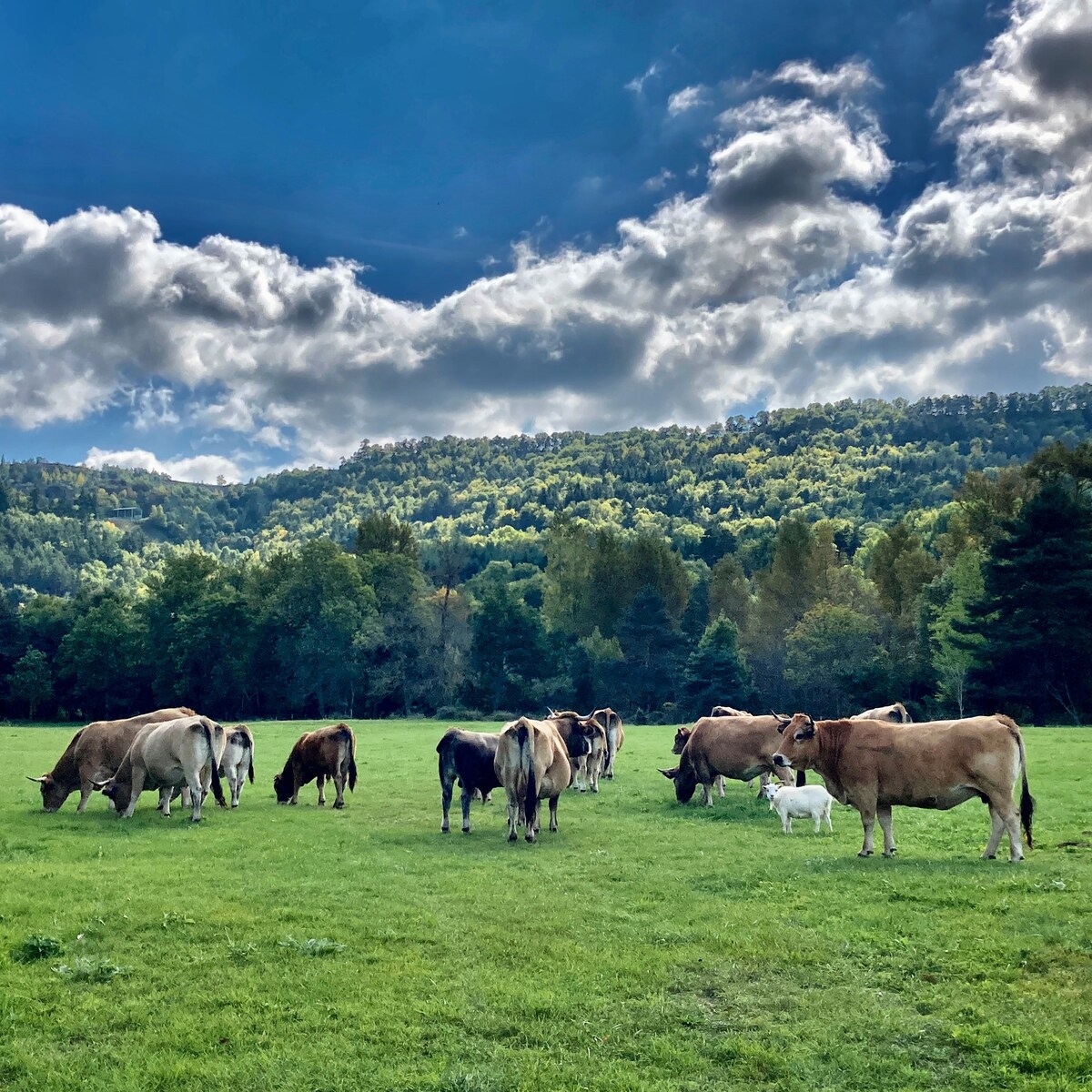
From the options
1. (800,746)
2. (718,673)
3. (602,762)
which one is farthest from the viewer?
(718,673)

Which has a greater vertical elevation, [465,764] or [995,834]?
[465,764]

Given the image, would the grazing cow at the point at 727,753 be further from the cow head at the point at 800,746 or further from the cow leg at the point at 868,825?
the cow leg at the point at 868,825

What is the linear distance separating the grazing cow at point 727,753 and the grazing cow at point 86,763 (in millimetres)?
12739

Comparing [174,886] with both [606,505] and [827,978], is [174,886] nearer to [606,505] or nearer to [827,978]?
[827,978]

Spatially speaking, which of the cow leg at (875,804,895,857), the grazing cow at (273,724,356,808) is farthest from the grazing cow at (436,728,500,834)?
the cow leg at (875,804,895,857)

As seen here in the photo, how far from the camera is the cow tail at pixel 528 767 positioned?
1650 centimetres

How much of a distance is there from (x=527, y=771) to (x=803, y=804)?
18.6 feet

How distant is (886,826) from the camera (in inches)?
554

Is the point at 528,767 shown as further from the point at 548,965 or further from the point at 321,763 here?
the point at 321,763

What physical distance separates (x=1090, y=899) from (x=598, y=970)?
6363 millimetres

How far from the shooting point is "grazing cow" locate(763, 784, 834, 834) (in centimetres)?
1700

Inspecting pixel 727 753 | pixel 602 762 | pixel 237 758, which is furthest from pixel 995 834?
pixel 237 758

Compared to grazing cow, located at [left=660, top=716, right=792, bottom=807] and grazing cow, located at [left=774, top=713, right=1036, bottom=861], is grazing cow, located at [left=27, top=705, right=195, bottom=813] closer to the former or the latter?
grazing cow, located at [left=660, top=716, right=792, bottom=807]

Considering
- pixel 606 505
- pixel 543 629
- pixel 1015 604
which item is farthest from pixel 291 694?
pixel 606 505
